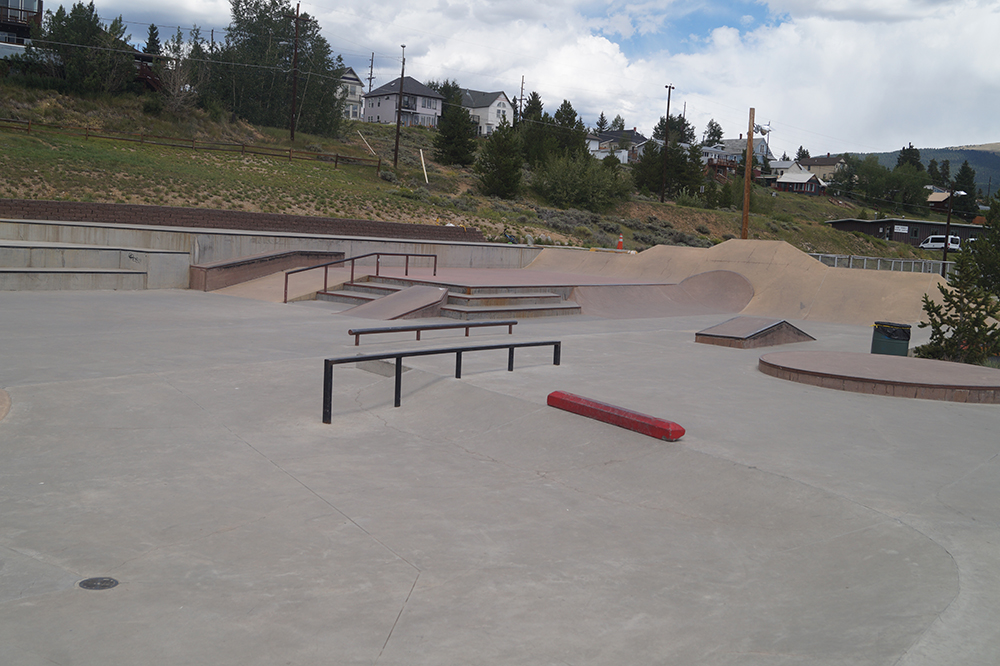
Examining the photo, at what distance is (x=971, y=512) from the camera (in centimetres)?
472

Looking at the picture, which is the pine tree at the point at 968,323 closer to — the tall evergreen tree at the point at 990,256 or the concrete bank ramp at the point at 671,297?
the tall evergreen tree at the point at 990,256

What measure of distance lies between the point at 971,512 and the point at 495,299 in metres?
11.5

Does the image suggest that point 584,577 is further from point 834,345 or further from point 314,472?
point 834,345

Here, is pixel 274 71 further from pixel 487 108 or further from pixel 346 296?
pixel 487 108

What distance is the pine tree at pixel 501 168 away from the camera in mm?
45000

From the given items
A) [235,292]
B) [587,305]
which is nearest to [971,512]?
[587,305]

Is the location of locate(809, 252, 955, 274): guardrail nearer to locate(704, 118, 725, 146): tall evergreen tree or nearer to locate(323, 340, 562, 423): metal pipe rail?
locate(323, 340, 562, 423): metal pipe rail

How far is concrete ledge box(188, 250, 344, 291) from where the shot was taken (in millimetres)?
17594

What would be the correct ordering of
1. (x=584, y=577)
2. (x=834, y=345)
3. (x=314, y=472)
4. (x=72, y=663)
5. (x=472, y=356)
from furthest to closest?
(x=834, y=345) < (x=472, y=356) < (x=314, y=472) < (x=584, y=577) < (x=72, y=663)

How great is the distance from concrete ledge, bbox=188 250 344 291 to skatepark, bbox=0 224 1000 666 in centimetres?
820

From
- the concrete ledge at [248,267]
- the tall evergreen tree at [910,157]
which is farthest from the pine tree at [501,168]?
the tall evergreen tree at [910,157]

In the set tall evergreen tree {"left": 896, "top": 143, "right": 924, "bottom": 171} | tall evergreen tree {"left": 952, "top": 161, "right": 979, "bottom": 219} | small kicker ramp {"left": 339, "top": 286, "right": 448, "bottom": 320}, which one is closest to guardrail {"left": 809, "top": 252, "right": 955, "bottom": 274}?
small kicker ramp {"left": 339, "top": 286, "right": 448, "bottom": 320}

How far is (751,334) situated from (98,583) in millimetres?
11090

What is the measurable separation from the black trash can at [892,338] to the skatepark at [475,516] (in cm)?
398
